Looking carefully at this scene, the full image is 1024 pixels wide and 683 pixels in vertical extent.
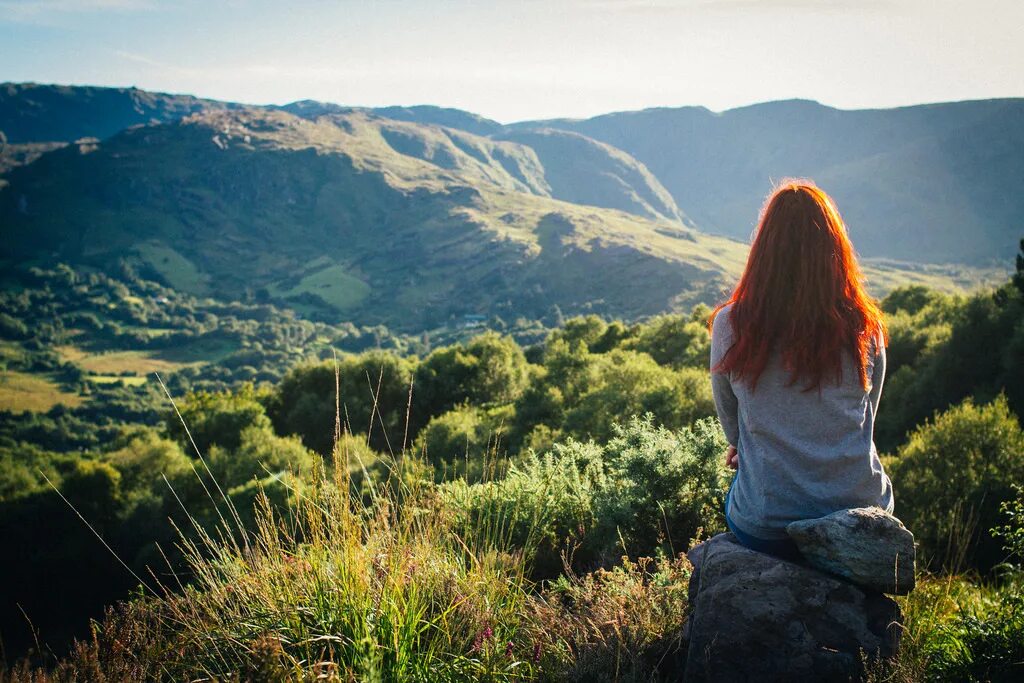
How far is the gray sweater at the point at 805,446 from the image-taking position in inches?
118

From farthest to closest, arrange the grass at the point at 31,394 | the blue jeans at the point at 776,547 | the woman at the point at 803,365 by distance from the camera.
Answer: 1. the grass at the point at 31,394
2. the blue jeans at the point at 776,547
3. the woman at the point at 803,365

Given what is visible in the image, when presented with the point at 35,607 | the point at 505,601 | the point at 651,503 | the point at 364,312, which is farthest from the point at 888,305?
the point at 364,312

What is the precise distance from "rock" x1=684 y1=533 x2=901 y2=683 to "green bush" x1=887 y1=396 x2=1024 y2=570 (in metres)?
5.14

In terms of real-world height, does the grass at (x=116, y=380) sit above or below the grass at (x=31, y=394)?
above

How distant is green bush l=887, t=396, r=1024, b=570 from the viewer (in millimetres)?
7691

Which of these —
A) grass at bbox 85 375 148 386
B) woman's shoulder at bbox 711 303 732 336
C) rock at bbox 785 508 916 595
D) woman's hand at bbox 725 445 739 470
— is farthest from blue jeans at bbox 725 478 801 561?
grass at bbox 85 375 148 386

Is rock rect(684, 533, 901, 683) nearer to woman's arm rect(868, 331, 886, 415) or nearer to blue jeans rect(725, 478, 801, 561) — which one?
blue jeans rect(725, 478, 801, 561)

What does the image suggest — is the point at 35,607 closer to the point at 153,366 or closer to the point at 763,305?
the point at 763,305

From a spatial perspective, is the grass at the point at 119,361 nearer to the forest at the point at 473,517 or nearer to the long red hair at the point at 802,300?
the forest at the point at 473,517

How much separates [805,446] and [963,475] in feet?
28.6

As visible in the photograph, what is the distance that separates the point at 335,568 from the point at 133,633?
1.37 meters

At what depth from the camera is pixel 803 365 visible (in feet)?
9.71

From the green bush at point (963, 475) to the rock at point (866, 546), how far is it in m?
5.14

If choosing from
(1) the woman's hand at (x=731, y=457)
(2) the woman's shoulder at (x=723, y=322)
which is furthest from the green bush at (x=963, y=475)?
(2) the woman's shoulder at (x=723, y=322)
